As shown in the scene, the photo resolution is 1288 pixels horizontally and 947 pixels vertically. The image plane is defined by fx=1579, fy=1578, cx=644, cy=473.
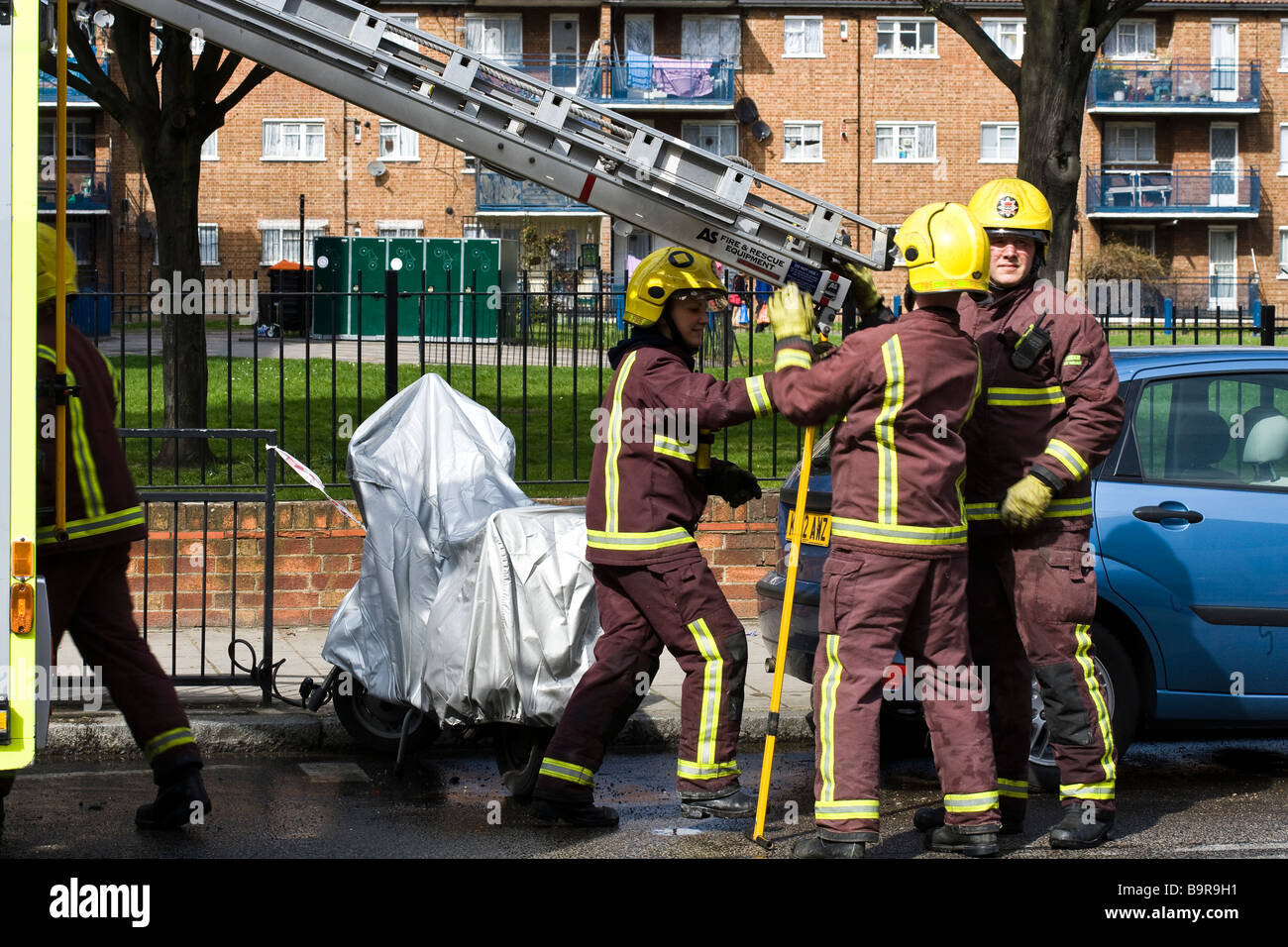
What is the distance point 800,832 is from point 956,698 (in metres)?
0.90

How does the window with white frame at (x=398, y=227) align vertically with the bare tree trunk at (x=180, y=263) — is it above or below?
above

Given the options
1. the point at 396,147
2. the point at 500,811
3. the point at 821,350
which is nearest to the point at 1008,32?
the point at 396,147

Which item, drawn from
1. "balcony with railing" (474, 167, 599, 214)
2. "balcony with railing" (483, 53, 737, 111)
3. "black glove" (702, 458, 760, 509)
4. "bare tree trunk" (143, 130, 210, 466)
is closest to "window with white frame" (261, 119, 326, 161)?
"balcony with railing" (474, 167, 599, 214)

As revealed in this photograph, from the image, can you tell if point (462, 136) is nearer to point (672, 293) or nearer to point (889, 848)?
point (672, 293)

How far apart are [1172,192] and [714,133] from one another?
1285cm

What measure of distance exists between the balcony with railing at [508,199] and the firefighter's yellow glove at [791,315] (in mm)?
36060

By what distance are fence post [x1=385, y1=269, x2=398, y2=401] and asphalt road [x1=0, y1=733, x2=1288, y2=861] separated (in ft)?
10.7

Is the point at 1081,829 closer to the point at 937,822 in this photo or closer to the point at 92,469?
the point at 937,822

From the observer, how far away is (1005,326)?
580 cm

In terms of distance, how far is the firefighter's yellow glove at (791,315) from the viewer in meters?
5.27

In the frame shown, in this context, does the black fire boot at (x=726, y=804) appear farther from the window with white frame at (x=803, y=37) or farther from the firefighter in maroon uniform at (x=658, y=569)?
the window with white frame at (x=803, y=37)

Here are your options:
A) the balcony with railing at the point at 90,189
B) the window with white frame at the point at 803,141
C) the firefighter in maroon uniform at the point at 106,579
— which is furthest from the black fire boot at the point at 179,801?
the window with white frame at the point at 803,141

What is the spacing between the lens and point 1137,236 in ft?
147

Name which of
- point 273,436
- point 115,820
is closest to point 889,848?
point 115,820
